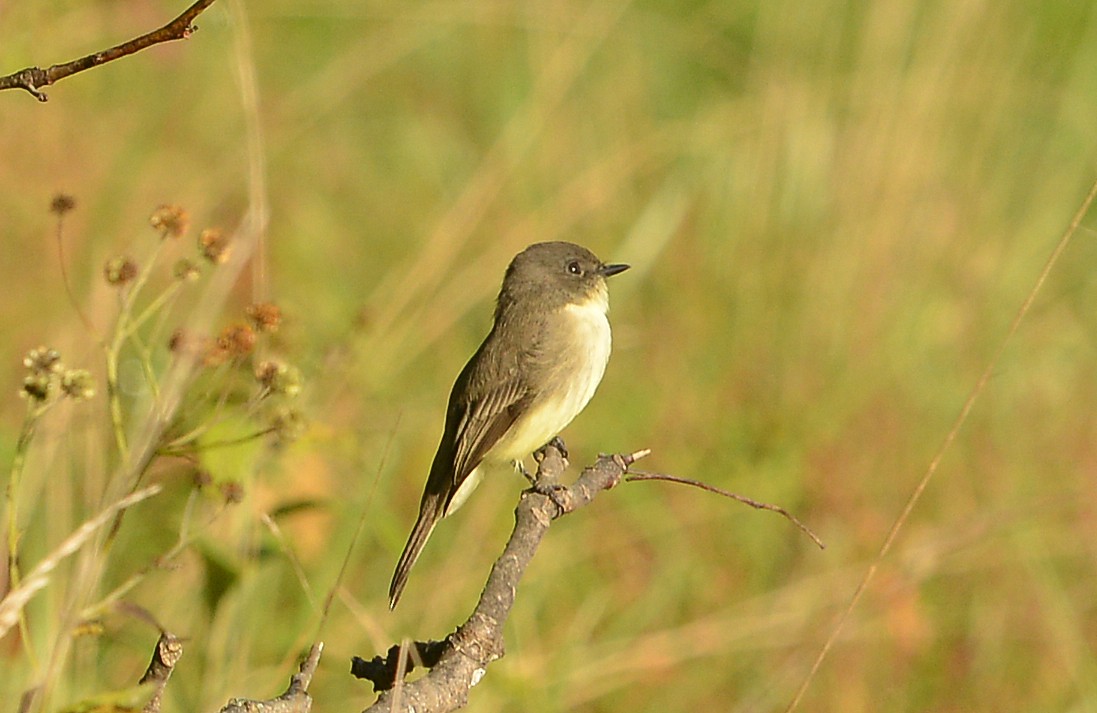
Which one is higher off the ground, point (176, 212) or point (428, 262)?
Result: point (428, 262)

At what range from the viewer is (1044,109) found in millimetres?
7836

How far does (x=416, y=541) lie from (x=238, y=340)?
1.49 metres

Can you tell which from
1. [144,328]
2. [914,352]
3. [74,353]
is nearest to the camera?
[74,353]

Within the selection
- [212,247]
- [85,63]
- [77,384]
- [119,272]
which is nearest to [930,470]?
[212,247]

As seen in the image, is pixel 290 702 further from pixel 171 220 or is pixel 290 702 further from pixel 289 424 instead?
pixel 171 220

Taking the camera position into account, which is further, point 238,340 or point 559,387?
point 559,387

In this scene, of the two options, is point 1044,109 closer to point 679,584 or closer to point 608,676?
point 679,584

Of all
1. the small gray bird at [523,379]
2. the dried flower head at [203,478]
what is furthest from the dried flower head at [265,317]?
the small gray bird at [523,379]

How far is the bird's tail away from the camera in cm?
389

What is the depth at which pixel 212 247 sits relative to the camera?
9.17ft

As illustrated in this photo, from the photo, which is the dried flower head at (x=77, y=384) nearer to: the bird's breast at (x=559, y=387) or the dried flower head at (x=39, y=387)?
the dried flower head at (x=39, y=387)

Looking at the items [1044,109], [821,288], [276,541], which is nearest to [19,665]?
[276,541]

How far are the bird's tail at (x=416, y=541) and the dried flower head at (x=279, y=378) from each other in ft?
4.09

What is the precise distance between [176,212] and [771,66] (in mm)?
5076
